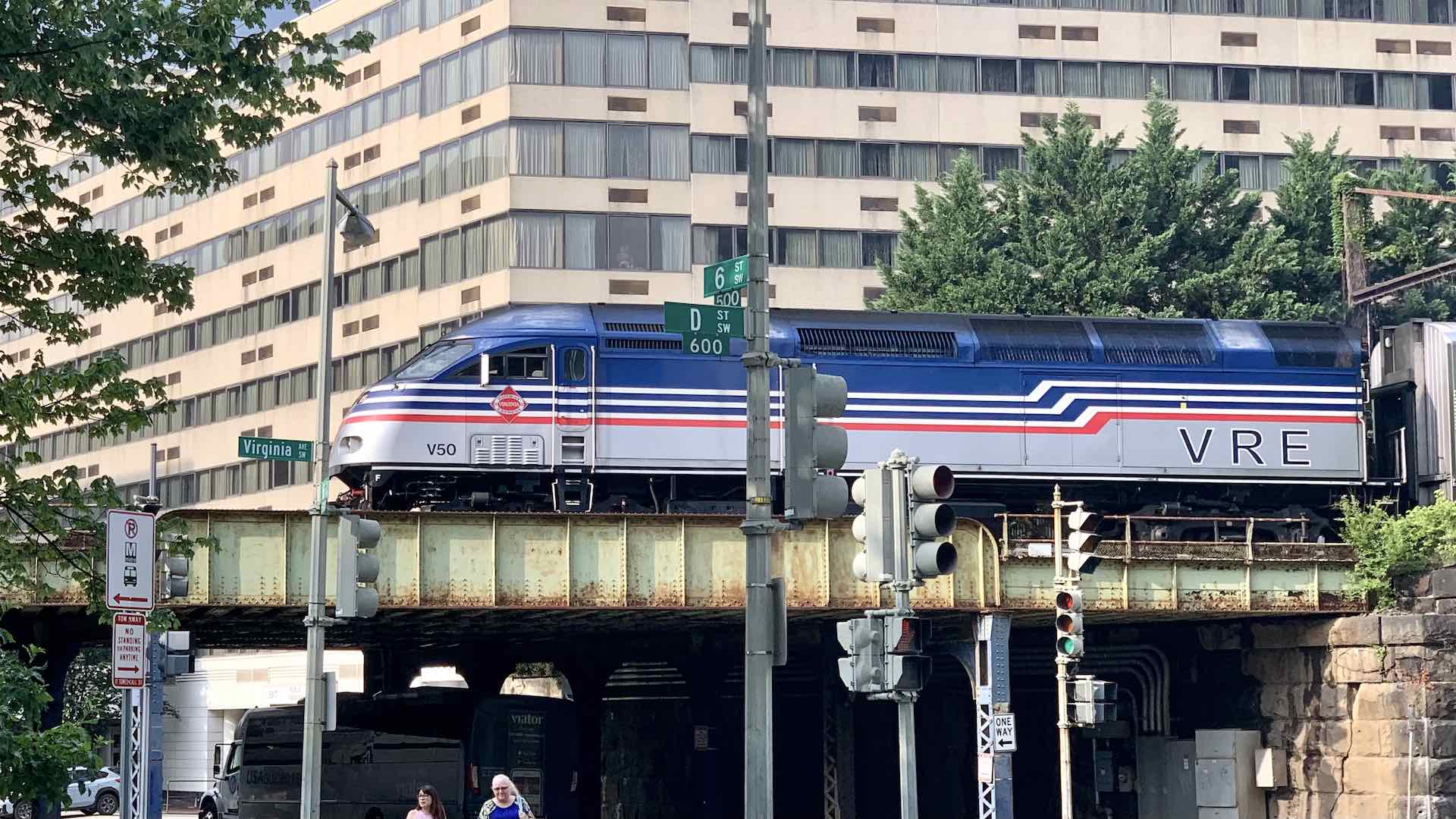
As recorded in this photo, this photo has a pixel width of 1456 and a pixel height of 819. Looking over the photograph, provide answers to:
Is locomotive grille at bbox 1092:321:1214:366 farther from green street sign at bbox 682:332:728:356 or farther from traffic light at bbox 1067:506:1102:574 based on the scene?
green street sign at bbox 682:332:728:356

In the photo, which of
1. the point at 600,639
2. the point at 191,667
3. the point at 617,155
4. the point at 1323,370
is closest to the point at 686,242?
the point at 617,155

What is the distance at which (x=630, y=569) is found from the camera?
3669 centimetres

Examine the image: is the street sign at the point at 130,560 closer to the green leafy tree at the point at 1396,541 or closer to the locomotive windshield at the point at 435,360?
the locomotive windshield at the point at 435,360

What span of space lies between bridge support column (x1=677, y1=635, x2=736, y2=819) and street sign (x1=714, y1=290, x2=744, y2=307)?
2898 centimetres

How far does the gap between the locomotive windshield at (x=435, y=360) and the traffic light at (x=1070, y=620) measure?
14.7 metres

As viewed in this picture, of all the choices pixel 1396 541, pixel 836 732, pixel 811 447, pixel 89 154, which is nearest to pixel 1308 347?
pixel 1396 541

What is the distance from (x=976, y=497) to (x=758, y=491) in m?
24.9

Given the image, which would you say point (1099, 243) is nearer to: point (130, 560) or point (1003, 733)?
point (1003, 733)

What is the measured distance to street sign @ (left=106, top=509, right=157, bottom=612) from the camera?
14.1 meters

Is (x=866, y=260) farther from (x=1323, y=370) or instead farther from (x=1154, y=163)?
(x=1323, y=370)

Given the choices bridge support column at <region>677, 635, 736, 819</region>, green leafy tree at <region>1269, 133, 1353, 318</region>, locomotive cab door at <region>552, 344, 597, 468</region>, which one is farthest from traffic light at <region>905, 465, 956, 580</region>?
green leafy tree at <region>1269, 133, 1353, 318</region>

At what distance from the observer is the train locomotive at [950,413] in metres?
36.9

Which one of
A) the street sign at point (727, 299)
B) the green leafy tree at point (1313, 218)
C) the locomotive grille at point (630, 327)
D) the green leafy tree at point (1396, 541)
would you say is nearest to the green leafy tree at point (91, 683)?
the locomotive grille at point (630, 327)

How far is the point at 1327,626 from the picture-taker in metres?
42.4
